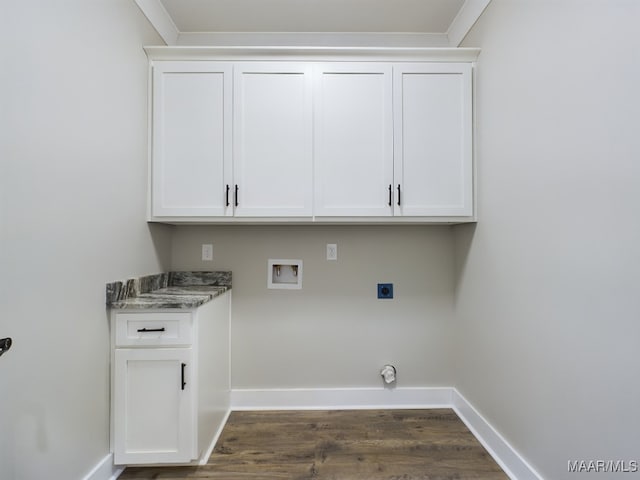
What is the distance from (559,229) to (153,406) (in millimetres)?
1984

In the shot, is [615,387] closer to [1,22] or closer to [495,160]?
[495,160]

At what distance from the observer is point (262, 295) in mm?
2244

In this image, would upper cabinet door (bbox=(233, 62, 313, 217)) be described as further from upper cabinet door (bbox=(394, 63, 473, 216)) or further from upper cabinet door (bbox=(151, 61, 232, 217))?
upper cabinet door (bbox=(394, 63, 473, 216))

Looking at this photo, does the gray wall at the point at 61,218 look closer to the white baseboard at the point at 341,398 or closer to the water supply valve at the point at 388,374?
the white baseboard at the point at 341,398

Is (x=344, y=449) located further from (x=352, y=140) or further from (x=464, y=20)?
(x=464, y=20)

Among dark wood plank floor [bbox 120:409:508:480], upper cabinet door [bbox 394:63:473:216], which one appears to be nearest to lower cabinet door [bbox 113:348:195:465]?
dark wood plank floor [bbox 120:409:508:480]

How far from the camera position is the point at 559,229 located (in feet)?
4.06

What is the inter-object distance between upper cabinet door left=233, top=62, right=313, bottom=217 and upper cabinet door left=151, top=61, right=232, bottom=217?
10 cm

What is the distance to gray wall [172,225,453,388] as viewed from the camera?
7.32 ft

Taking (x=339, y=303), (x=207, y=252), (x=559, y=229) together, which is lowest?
(x=339, y=303)

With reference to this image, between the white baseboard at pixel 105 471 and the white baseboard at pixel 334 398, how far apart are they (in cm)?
76

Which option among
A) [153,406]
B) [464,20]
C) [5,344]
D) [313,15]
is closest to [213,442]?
[153,406]

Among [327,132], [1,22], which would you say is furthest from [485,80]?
[1,22]

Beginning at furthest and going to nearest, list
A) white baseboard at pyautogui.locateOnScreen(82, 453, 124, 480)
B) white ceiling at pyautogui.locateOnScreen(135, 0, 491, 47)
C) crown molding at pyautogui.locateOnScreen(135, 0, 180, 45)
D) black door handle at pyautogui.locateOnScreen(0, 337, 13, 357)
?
white ceiling at pyautogui.locateOnScreen(135, 0, 491, 47)
crown molding at pyautogui.locateOnScreen(135, 0, 180, 45)
white baseboard at pyautogui.locateOnScreen(82, 453, 124, 480)
black door handle at pyautogui.locateOnScreen(0, 337, 13, 357)
